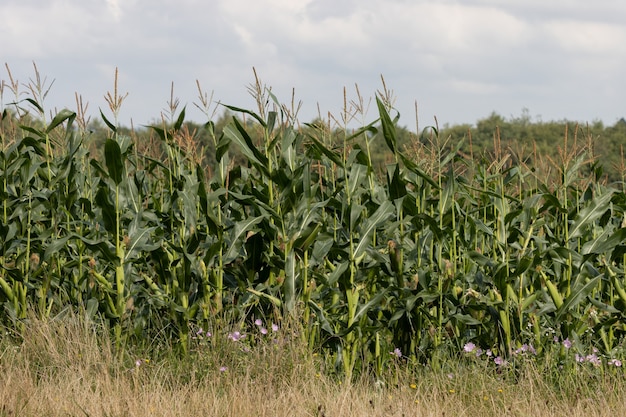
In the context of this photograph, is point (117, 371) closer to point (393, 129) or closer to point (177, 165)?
point (177, 165)

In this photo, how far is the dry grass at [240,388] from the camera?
196 inches

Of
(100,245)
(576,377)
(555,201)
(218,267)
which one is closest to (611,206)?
(555,201)

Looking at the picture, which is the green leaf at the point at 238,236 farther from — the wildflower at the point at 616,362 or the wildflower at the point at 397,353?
the wildflower at the point at 616,362

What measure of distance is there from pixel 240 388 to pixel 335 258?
1.62m

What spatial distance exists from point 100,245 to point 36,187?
215 centimetres

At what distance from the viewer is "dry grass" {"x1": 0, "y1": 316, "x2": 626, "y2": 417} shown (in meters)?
4.97

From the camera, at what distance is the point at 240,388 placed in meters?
5.18

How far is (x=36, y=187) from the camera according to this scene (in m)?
7.98

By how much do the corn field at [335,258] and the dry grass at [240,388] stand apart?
0.28m

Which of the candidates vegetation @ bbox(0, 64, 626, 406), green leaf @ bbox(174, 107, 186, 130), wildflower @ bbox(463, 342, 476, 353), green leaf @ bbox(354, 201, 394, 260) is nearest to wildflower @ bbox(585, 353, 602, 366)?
vegetation @ bbox(0, 64, 626, 406)

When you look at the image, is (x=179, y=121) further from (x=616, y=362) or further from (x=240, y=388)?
(x=616, y=362)

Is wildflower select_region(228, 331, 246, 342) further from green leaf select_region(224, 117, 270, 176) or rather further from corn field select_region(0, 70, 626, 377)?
green leaf select_region(224, 117, 270, 176)

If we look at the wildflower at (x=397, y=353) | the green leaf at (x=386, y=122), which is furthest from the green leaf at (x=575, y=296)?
the green leaf at (x=386, y=122)

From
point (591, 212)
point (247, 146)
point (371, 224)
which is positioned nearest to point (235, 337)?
point (371, 224)
